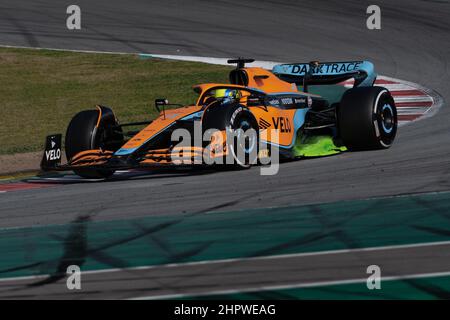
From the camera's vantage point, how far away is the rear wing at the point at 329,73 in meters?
13.6

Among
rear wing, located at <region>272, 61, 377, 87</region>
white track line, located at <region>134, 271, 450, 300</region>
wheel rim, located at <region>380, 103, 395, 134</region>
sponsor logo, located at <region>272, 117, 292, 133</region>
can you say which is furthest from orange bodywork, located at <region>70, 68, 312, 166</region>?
white track line, located at <region>134, 271, 450, 300</region>

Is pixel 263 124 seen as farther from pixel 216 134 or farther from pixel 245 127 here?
pixel 216 134

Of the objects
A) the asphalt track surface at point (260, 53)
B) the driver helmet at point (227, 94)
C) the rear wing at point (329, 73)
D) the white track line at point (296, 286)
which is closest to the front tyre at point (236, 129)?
the asphalt track surface at point (260, 53)

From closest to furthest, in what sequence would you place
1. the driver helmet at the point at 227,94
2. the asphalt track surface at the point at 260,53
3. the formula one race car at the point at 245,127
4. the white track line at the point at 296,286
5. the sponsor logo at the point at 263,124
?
the white track line at the point at 296,286 → the asphalt track surface at the point at 260,53 → the formula one race car at the point at 245,127 → the sponsor logo at the point at 263,124 → the driver helmet at the point at 227,94

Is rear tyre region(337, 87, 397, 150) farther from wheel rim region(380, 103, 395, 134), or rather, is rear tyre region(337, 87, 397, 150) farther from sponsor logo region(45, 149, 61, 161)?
sponsor logo region(45, 149, 61, 161)

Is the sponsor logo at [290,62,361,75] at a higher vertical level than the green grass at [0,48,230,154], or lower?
lower

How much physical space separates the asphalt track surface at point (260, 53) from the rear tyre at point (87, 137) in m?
0.29

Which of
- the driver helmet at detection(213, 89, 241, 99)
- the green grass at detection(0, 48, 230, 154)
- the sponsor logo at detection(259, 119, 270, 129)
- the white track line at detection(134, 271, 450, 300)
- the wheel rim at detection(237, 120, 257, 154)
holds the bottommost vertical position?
the white track line at detection(134, 271, 450, 300)

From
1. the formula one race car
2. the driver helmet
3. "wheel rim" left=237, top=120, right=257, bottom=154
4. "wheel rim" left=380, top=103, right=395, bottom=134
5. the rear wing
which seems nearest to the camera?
the formula one race car

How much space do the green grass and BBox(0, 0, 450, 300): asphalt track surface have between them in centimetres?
87

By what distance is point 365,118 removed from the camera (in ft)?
39.8

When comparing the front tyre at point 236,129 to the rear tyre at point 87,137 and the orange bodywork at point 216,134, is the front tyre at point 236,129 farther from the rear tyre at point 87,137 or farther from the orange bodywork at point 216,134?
the rear tyre at point 87,137

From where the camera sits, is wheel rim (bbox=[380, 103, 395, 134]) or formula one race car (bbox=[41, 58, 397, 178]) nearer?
formula one race car (bbox=[41, 58, 397, 178])

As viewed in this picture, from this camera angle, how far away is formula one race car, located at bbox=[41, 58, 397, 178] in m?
11.3
